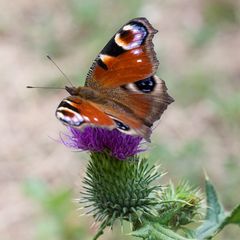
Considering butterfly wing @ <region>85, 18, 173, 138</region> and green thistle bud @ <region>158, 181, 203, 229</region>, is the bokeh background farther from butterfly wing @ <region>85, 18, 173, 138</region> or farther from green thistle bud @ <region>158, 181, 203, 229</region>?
butterfly wing @ <region>85, 18, 173, 138</region>

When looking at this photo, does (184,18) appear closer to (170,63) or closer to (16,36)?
(170,63)

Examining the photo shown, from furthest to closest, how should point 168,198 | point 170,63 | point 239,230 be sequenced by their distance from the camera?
point 170,63 → point 239,230 → point 168,198

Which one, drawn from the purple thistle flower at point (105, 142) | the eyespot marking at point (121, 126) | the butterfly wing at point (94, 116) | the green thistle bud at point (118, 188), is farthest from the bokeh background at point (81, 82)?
the eyespot marking at point (121, 126)

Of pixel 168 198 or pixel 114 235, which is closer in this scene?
pixel 168 198

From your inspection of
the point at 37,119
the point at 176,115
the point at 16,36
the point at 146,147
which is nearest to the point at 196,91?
the point at 176,115

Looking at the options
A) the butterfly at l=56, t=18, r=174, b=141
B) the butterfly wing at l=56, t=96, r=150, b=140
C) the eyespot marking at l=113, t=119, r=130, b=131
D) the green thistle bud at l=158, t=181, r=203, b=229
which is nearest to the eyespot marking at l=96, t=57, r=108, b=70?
the butterfly at l=56, t=18, r=174, b=141

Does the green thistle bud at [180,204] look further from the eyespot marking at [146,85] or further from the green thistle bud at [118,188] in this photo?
the eyespot marking at [146,85]
